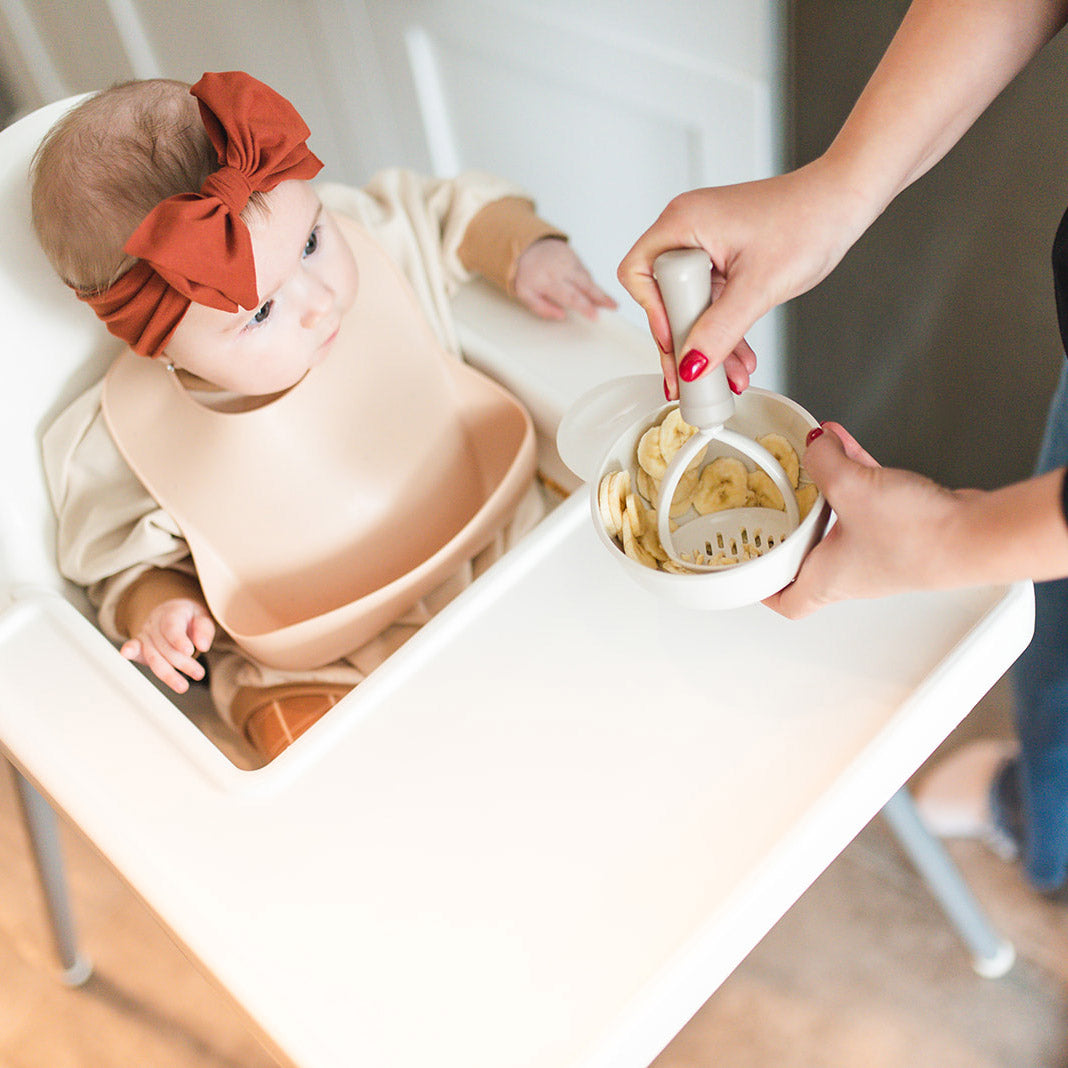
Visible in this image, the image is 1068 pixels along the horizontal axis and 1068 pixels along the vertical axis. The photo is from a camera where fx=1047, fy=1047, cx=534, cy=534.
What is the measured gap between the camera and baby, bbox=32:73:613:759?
24.6 inches

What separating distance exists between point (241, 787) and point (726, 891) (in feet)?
0.88

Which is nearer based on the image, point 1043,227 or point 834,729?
point 834,729

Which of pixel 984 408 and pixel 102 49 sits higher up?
pixel 102 49

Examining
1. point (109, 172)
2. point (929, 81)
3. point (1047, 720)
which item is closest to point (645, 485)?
point (929, 81)

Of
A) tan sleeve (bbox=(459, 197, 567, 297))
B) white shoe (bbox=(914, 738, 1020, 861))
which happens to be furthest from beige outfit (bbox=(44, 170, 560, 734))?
white shoe (bbox=(914, 738, 1020, 861))

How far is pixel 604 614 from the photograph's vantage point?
624 millimetres

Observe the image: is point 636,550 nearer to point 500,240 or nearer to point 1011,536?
→ point 1011,536

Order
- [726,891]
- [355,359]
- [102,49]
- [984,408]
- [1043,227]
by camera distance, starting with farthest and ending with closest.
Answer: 1. [102,49]
2. [984,408]
3. [1043,227]
4. [355,359]
5. [726,891]

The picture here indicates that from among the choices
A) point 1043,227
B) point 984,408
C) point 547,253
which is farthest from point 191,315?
point 984,408

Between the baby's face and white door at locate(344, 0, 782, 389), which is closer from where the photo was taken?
the baby's face

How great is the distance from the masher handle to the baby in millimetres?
256

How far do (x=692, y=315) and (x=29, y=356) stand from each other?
0.49 meters

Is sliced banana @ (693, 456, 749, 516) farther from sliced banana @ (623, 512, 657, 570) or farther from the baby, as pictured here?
the baby

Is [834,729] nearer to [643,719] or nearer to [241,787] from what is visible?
[643,719]
